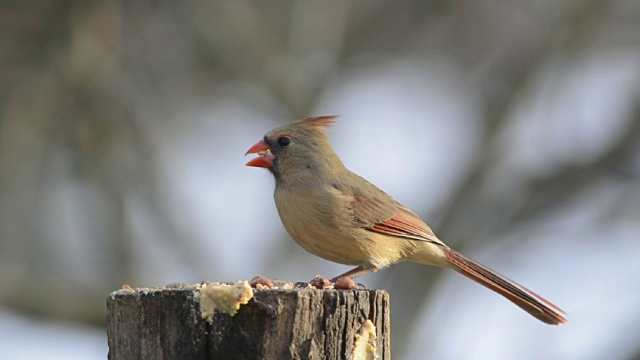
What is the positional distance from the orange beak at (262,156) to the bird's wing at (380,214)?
335 mm

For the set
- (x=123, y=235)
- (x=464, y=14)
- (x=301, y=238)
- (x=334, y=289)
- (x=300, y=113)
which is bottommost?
→ (x=334, y=289)

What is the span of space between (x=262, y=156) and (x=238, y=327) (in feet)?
6.91

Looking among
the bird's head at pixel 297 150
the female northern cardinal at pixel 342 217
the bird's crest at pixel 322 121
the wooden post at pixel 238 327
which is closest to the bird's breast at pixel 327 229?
the female northern cardinal at pixel 342 217

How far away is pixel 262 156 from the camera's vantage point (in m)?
4.55

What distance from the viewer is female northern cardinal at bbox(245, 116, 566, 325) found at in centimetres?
421

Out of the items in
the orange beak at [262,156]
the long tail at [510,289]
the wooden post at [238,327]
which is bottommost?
the wooden post at [238,327]

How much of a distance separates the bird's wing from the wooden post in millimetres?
1712

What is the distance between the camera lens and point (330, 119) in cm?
454

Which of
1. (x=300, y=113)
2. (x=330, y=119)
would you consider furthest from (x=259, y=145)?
(x=300, y=113)

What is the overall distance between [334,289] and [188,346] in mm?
464

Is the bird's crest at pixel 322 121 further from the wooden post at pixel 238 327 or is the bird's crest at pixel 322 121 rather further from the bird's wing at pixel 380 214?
the wooden post at pixel 238 327

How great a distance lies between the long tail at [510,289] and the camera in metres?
4.51

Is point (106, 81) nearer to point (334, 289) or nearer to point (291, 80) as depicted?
point (291, 80)

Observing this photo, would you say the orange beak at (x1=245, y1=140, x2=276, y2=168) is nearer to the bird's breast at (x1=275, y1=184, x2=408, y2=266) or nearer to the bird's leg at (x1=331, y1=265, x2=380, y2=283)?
the bird's breast at (x1=275, y1=184, x2=408, y2=266)
